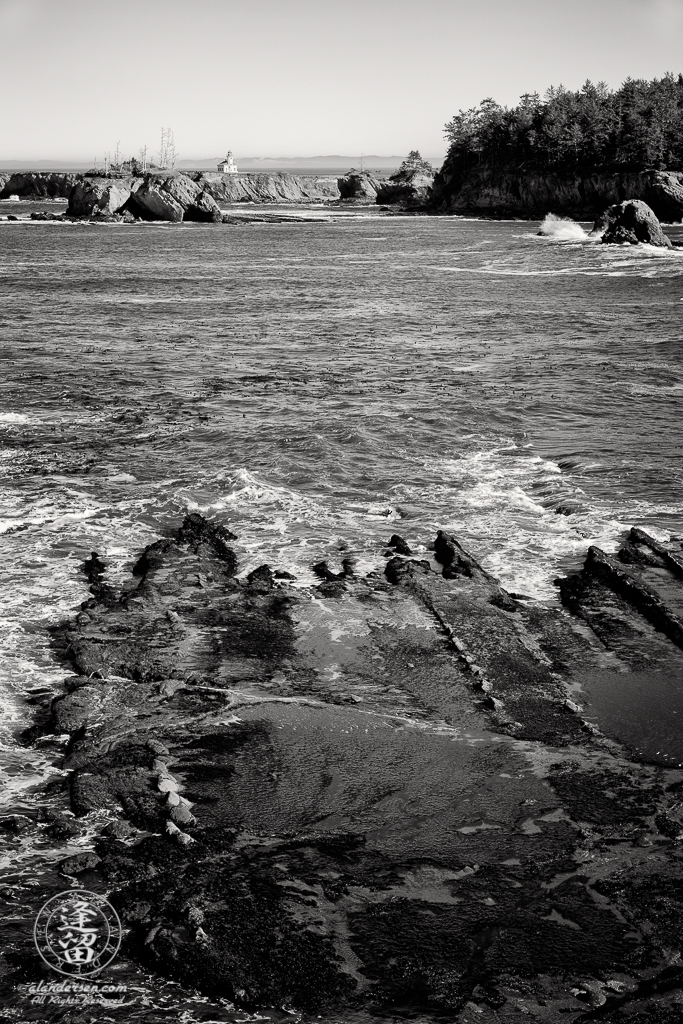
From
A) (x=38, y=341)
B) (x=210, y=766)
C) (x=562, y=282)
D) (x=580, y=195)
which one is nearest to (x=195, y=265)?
(x=562, y=282)

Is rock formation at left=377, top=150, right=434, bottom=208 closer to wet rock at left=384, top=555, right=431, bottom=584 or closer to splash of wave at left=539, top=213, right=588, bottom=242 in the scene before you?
splash of wave at left=539, top=213, right=588, bottom=242

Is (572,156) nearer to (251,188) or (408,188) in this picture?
(408,188)

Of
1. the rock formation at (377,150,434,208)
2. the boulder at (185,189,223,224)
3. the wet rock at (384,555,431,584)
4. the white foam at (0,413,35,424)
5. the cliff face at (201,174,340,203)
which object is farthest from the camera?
the cliff face at (201,174,340,203)

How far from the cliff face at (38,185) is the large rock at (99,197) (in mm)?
72990

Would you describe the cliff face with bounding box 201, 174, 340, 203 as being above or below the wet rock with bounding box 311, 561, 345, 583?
above

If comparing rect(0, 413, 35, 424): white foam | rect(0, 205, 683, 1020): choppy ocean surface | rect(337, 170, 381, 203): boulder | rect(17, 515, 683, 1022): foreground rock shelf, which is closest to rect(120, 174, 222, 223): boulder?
rect(0, 205, 683, 1020): choppy ocean surface

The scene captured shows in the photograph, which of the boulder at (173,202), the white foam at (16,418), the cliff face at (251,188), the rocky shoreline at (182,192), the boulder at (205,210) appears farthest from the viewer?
the cliff face at (251,188)

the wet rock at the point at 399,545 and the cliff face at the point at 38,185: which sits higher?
the cliff face at the point at 38,185

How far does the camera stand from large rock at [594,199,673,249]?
7244 centimetres

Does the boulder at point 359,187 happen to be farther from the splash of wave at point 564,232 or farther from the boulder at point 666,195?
the splash of wave at point 564,232

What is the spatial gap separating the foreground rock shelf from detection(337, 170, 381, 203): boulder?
182 m

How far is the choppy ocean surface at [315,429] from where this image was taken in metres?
13.8

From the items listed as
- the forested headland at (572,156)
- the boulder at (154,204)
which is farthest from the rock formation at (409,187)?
the boulder at (154,204)

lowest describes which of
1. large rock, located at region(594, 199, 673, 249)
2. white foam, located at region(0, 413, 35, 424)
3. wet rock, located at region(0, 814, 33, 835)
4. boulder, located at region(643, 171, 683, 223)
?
wet rock, located at region(0, 814, 33, 835)
